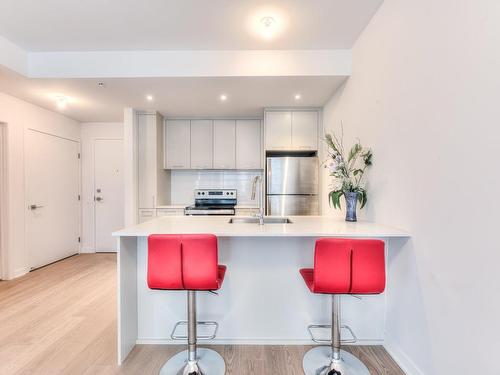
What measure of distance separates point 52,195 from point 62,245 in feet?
2.82

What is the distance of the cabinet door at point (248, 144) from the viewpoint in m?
4.14

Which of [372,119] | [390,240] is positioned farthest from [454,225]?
[372,119]

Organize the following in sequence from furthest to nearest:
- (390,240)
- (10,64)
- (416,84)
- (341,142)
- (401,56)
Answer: (341,142), (10,64), (390,240), (401,56), (416,84)

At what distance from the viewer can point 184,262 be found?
142 cm

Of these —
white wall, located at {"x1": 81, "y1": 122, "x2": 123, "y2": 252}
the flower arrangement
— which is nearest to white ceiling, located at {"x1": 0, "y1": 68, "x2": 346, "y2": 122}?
white wall, located at {"x1": 81, "y1": 122, "x2": 123, "y2": 252}

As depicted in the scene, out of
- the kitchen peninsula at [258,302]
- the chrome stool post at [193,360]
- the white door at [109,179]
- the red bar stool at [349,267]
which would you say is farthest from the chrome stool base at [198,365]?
the white door at [109,179]

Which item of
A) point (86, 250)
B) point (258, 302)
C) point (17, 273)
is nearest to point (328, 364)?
point (258, 302)

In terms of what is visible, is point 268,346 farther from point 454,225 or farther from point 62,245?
point 62,245

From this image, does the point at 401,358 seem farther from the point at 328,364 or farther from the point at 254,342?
the point at 254,342

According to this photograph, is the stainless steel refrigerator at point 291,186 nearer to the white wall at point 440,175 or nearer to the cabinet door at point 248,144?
the cabinet door at point 248,144

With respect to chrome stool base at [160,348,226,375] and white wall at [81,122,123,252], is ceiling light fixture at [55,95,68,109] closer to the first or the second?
white wall at [81,122,123,252]

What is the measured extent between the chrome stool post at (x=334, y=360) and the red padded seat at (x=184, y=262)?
815mm

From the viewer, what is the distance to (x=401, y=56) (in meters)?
1.71

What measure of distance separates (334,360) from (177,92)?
3.06 m
